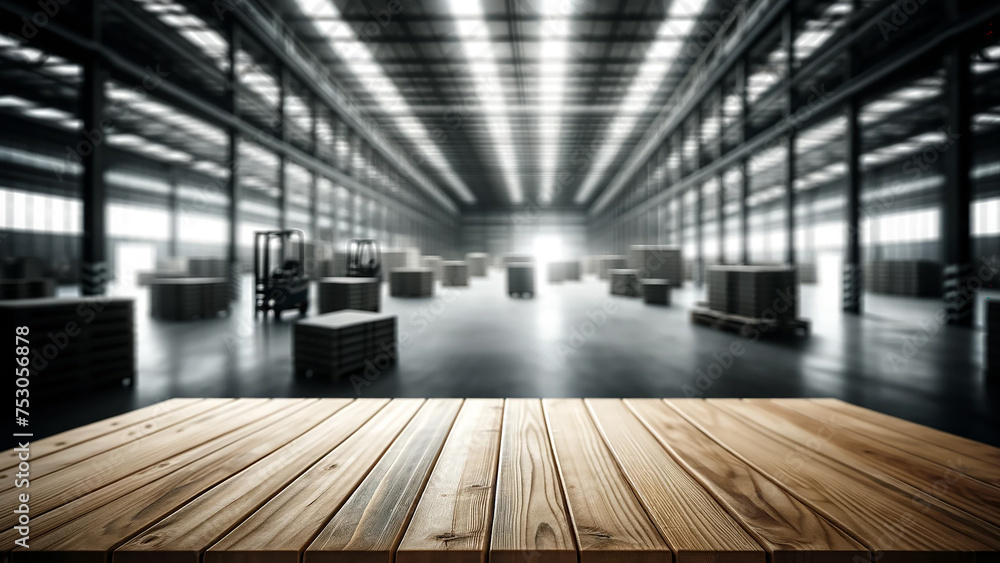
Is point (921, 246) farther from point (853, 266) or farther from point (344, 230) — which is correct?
point (344, 230)

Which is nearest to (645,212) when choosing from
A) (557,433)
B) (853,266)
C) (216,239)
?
(853,266)

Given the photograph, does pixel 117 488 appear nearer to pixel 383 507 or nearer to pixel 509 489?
pixel 383 507

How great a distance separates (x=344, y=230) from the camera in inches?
1563

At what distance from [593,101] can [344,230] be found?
29.4m

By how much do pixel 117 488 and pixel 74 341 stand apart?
412 cm

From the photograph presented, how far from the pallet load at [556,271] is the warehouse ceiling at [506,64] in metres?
8.62

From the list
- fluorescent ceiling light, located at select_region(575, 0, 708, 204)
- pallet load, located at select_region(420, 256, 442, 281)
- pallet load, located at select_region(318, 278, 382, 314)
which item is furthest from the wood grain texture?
pallet load, located at select_region(420, 256, 442, 281)

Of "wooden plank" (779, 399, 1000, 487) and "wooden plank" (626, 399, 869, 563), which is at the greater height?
"wooden plank" (626, 399, 869, 563)

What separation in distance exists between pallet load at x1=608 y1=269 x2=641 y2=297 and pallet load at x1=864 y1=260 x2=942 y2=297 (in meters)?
10.4

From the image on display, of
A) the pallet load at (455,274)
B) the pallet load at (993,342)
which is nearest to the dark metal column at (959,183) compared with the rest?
the pallet load at (993,342)

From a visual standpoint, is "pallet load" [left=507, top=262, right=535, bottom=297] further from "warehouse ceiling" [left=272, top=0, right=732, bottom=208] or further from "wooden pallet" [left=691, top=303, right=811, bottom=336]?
"warehouse ceiling" [left=272, top=0, right=732, bottom=208]

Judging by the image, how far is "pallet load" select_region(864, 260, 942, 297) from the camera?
46.7 ft

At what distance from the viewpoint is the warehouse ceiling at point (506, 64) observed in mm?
13781

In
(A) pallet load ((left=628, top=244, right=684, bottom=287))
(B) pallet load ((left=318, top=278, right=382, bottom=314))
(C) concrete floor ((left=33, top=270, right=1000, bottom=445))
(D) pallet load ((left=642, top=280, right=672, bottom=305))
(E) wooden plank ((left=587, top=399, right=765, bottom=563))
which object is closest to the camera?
(E) wooden plank ((left=587, top=399, right=765, bottom=563))
